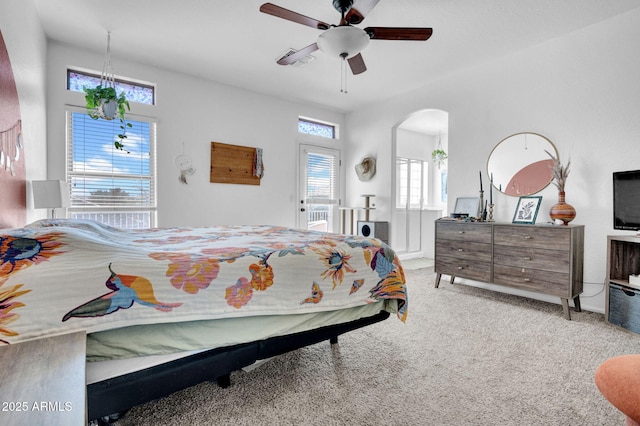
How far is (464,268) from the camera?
352cm

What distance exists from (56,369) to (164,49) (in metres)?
3.78

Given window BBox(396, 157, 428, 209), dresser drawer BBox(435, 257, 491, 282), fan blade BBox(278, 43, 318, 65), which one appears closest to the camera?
fan blade BBox(278, 43, 318, 65)

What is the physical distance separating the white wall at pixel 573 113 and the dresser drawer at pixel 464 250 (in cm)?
59

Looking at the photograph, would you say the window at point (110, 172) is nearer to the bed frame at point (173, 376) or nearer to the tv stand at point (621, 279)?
the bed frame at point (173, 376)

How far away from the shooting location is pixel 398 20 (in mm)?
2988

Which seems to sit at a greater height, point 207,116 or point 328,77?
point 328,77

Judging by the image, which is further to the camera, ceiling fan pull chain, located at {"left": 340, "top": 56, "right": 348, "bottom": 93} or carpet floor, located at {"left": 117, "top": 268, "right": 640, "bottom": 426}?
ceiling fan pull chain, located at {"left": 340, "top": 56, "right": 348, "bottom": 93}

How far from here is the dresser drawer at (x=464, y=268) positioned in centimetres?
333

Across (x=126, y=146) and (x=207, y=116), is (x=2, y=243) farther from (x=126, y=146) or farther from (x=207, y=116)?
(x=207, y=116)

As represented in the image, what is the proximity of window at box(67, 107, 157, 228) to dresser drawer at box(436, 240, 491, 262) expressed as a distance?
12.2ft

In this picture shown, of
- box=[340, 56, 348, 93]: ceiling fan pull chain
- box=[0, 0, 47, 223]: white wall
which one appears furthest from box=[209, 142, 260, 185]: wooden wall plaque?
box=[0, 0, 47, 223]: white wall

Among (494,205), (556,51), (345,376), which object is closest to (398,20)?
(556,51)

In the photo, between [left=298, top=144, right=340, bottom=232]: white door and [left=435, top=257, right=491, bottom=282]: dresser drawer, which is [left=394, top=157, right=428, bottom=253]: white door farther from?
[left=435, top=257, right=491, bottom=282]: dresser drawer

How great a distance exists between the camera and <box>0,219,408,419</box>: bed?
105 cm
